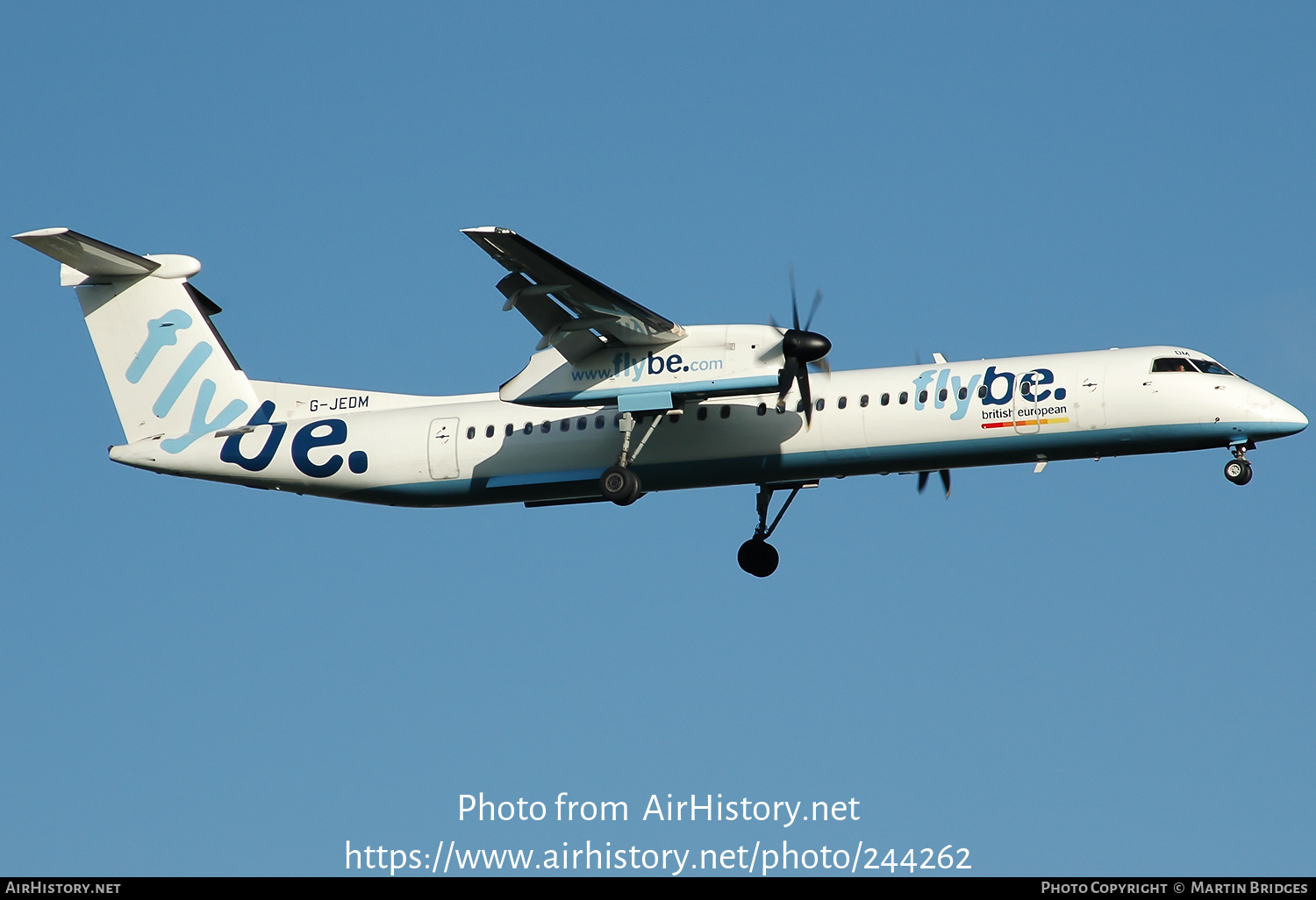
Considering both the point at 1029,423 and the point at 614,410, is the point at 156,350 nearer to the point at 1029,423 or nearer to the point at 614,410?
the point at 614,410

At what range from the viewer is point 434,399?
78.8 ft

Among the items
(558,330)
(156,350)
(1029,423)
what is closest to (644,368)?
(558,330)

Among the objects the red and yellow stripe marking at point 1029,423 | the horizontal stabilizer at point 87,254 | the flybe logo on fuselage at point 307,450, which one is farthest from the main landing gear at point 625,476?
the horizontal stabilizer at point 87,254

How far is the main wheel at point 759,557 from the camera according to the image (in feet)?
79.6

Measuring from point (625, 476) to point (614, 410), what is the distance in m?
1.26

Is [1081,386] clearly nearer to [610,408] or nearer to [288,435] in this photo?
[610,408]

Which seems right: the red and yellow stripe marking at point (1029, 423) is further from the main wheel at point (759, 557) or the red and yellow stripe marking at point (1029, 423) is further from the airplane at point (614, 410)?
the main wheel at point (759, 557)

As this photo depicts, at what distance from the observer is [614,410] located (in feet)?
73.4

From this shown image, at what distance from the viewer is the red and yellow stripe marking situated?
67.3 ft

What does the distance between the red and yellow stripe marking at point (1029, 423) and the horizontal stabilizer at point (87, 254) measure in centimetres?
1291

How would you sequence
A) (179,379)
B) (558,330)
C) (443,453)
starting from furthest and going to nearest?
1. (179,379)
2. (443,453)
3. (558,330)

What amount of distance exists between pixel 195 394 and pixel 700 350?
27.0 feet

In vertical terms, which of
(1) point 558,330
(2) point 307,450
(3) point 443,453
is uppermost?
(1) point 558,330

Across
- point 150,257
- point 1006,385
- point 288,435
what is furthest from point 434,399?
point 1006,385
